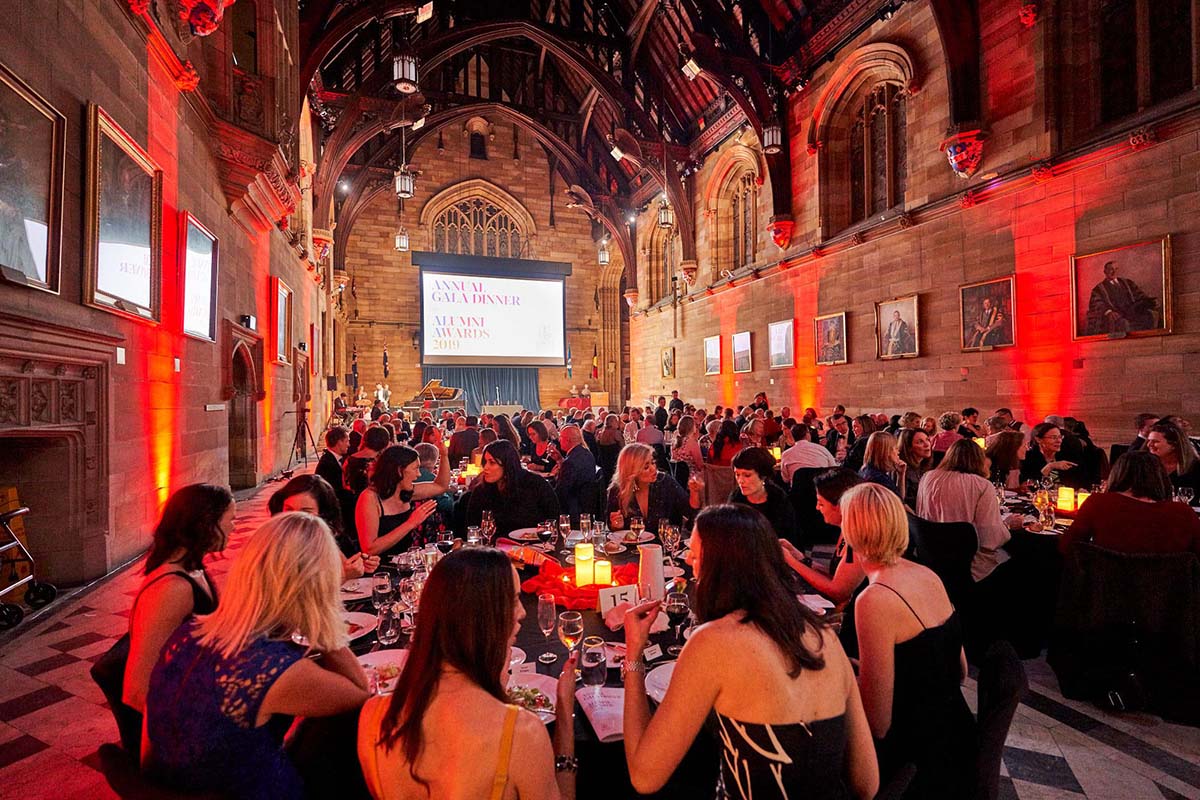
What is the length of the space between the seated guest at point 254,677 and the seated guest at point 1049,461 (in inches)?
187

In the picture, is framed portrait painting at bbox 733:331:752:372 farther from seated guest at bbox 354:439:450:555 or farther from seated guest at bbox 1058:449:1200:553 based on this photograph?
seated guest at bbox 354:439:450:555

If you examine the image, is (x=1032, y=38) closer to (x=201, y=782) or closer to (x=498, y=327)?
(x=201, y=782)

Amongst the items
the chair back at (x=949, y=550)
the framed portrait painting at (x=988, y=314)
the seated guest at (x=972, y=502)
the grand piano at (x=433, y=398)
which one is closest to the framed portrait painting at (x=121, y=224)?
the chair back at (x=949, y=550)

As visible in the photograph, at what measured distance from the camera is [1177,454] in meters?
3.93

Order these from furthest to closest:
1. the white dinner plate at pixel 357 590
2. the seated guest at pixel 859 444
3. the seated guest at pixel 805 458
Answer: the seated guest at pixel 859 444 < the seated guest at pixel 805 458 < the white dinner plate at pixel 357 590

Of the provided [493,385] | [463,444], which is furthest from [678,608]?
[493,385]

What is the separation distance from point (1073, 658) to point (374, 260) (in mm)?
19938

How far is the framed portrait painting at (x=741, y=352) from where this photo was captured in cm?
1251

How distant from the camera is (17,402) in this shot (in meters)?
3.52

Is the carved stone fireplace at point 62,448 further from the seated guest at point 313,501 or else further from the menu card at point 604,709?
the menu card at point 604,709

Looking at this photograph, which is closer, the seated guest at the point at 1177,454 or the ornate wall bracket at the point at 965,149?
the seated guest at the point at 1177,454

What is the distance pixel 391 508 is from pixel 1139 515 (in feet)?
12.1

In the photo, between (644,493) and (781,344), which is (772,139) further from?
(644,493)

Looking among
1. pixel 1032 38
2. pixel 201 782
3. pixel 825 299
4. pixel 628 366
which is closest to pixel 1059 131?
pixel 1032 38
